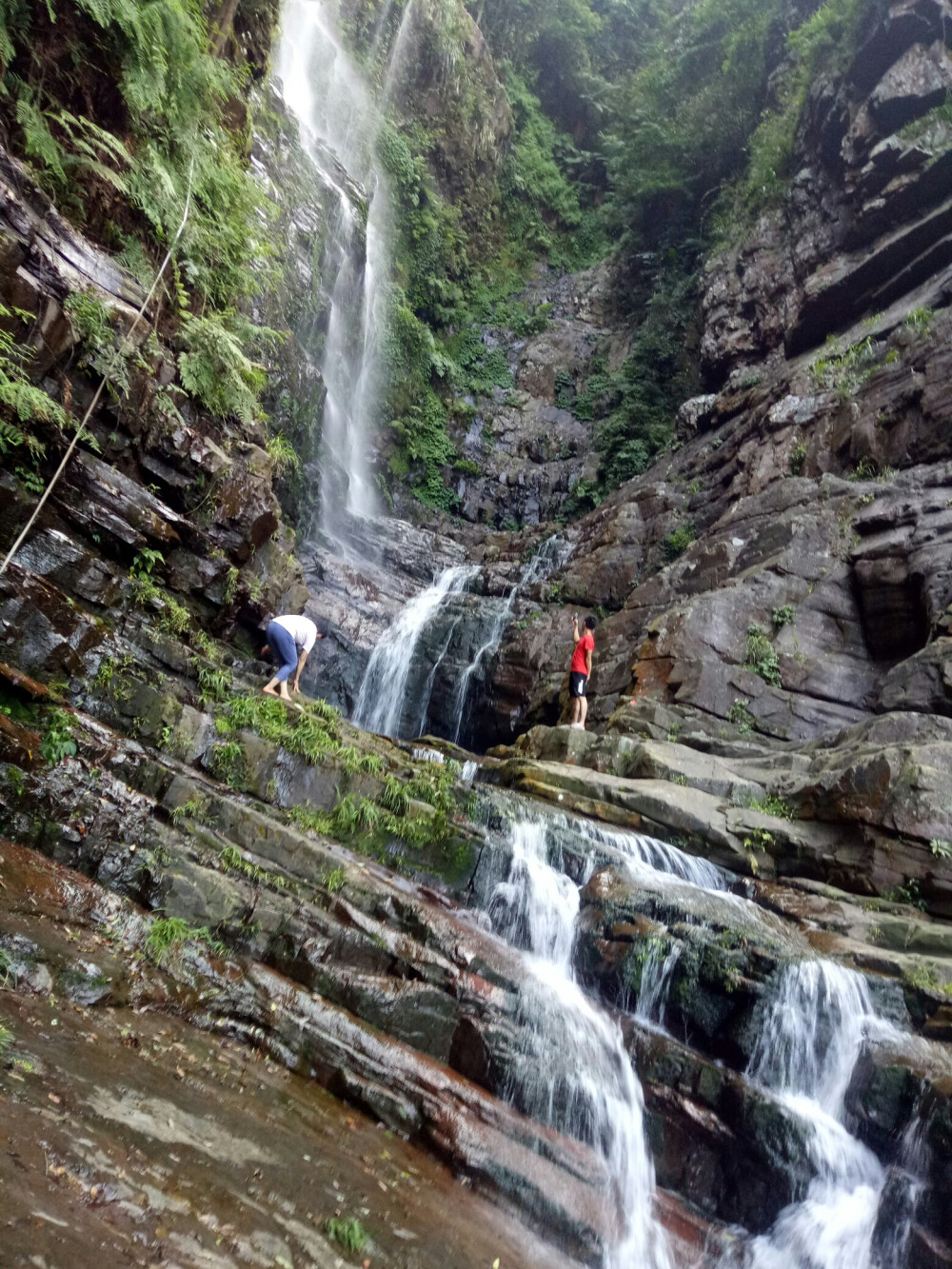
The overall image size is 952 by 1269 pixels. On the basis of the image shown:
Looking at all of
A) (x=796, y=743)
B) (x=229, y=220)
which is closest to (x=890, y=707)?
(x=796, y=743)

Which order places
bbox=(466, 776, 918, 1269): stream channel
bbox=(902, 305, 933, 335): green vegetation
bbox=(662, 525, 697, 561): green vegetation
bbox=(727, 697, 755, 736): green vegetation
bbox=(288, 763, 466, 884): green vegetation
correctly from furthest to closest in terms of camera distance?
bbox=(662, 525, 697, 561): green vegetation < bbox=(902, 305, 933, 335): green vegetation < bbox=(727, 697, 755, 736): green vegetation < bbox=(288, 763, 466, 884): green vegetation < bbox=(466, 776, 918, 1269): stream channel

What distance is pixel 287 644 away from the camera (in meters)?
9.73

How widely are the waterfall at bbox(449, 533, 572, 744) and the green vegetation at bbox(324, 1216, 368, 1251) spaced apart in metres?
13.0

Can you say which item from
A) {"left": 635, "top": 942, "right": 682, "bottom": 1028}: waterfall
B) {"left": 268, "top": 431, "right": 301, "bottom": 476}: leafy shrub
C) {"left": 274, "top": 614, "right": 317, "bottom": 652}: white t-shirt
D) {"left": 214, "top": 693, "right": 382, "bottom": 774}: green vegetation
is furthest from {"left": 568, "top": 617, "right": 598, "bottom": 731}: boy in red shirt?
{"left": 635, "top": 942, "right": 682, "bottom": 1028}: waterfall

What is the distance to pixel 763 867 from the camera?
29.2 ft

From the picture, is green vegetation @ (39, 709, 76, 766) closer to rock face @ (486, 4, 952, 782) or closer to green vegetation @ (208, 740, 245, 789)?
green vegetation @ (208, 740, 245, 789)

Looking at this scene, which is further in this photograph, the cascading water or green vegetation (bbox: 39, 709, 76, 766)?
the cascading water

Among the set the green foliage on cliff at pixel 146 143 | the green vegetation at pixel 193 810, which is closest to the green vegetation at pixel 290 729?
the green vegetation at pixel 193 810

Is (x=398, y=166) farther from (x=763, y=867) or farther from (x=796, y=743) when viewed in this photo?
(x=763, y=867)

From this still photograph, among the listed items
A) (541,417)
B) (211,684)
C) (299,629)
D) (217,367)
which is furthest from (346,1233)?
(541,417)

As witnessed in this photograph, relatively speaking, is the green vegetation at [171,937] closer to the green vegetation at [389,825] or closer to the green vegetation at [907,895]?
the green vegetation at [389,825]

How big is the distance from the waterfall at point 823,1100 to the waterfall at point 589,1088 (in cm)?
91

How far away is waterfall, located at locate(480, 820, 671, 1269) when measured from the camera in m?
5.11

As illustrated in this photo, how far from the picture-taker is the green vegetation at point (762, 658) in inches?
504
